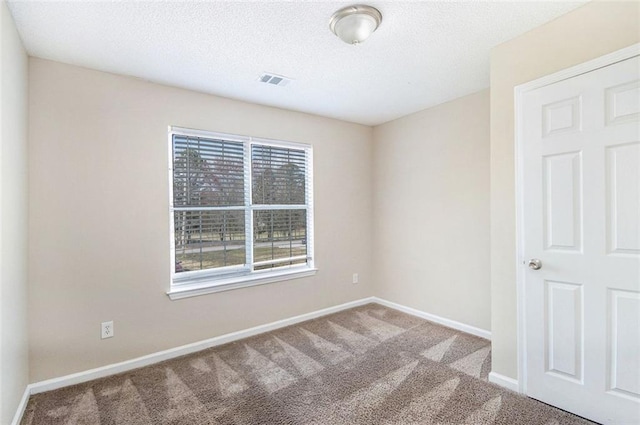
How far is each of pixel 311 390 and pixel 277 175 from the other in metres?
2.18

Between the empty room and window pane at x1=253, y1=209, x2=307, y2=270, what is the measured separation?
0.09 ft

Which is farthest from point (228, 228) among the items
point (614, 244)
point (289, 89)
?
point (614, 244)

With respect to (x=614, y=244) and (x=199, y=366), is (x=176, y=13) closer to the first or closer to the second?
(x=199, y=366)

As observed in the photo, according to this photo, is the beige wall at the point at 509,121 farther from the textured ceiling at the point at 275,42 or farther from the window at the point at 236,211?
the window at the point at 236,211

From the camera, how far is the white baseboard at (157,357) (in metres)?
2.21

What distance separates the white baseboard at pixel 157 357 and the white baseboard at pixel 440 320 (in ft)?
2.76

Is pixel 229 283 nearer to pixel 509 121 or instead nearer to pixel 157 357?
pixel 157 357

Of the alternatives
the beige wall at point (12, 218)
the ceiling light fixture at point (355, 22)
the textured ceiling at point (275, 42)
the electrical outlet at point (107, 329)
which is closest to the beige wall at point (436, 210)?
the textured ceiling at point (275, 42)

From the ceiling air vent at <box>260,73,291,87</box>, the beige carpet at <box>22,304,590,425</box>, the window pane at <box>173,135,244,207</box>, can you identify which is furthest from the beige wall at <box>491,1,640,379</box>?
the window pane at <box>173,135,244,207</box>

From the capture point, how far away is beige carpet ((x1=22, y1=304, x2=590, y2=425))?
6.21 feet

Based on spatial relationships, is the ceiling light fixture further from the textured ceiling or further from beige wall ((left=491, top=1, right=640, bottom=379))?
beige wall ((left=491, top=1, right=640, bottom=379))

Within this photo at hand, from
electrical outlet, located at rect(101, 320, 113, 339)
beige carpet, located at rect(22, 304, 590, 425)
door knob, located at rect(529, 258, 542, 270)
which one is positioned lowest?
beige carpet, located at rect(22, 304, 590, 425)

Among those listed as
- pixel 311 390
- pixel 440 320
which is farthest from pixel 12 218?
pixel 440 320

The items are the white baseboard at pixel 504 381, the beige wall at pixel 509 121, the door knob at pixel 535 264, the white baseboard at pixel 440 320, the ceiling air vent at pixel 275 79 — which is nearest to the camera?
the beige wall at pixel 509 121
